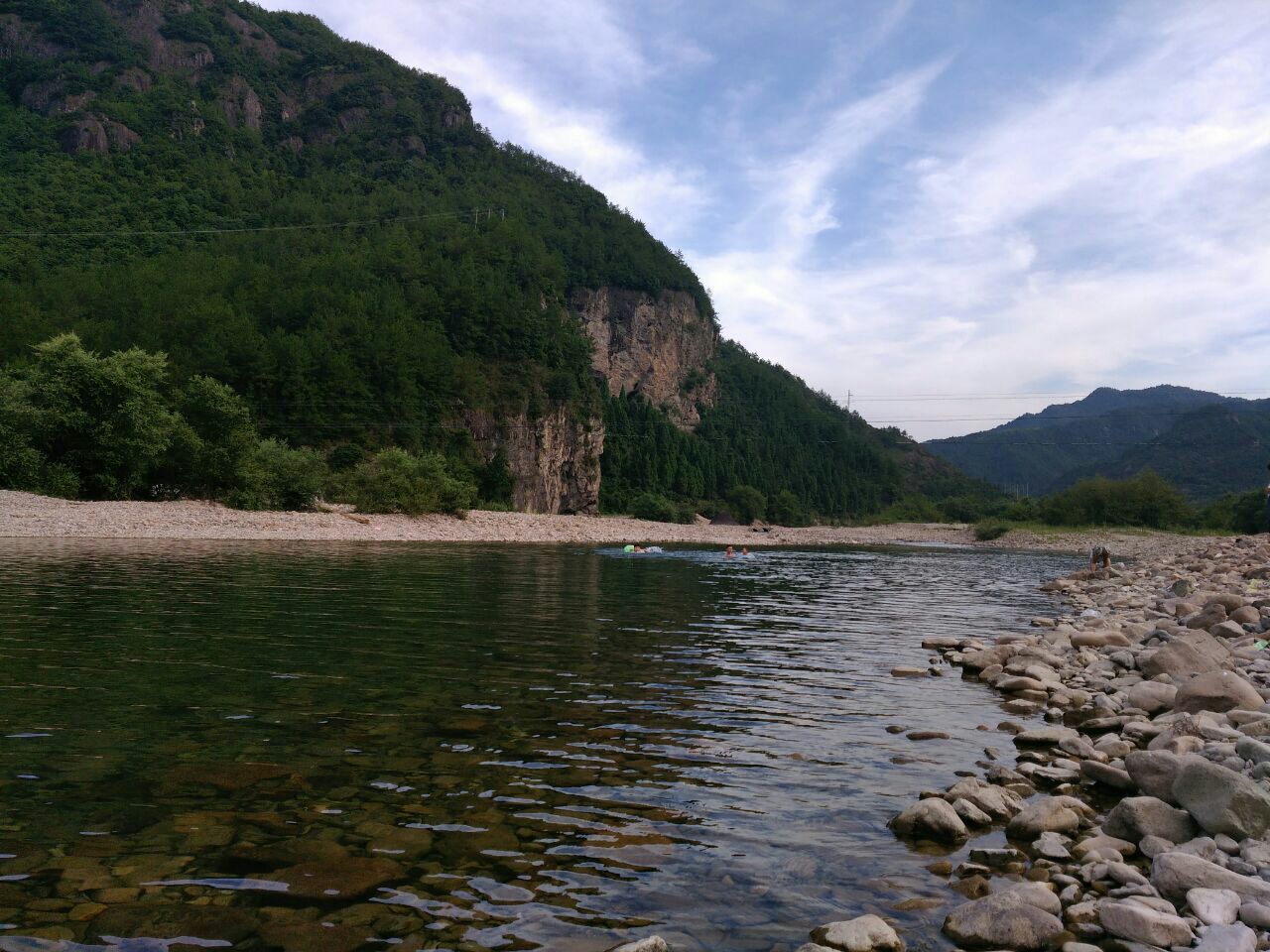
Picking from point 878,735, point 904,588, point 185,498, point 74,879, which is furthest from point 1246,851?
point 185,498

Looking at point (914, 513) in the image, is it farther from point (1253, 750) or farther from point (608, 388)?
point (1253, 750)

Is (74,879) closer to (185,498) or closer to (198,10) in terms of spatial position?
(185,498)

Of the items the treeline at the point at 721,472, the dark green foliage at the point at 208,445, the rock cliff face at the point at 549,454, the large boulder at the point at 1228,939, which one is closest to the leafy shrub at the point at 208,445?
the dark green foliage at the point at 208,445

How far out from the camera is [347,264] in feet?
344

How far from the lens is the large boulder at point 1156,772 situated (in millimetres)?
6554

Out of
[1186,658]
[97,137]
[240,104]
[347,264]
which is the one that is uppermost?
[240,104]

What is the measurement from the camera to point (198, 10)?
168m

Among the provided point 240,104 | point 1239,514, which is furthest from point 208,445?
point 240,104

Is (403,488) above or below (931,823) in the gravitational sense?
above

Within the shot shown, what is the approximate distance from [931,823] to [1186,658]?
25.5ft

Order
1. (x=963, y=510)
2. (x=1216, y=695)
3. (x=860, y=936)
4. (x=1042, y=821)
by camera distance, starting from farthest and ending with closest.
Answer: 1. (x=963, y=510)
2. (x=1216, y=695)
3. (x=1042, y=821)
4. (x=860, y=936)

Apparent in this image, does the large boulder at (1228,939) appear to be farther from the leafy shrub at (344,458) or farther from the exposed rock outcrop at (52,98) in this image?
the exposed rock outcrop at (52,98)

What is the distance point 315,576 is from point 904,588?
21.1 meters

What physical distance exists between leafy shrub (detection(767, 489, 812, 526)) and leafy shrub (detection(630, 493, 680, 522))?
41.5 metres
